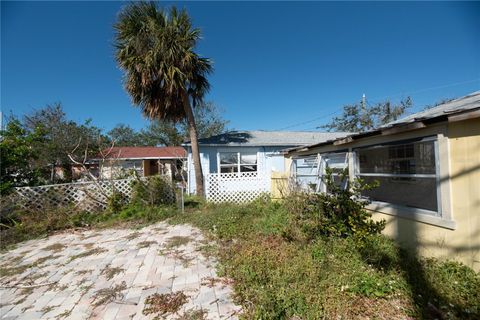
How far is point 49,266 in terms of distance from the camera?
3965 mm

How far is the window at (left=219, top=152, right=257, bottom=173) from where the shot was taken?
37.4 feet

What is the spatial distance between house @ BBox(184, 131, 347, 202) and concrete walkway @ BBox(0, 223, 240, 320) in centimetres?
411

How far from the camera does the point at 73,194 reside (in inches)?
281

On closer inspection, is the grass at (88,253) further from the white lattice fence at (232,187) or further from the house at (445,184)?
the house at (445,184)

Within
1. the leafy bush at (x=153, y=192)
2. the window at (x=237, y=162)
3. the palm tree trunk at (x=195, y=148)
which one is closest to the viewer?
the leafy bush at (x=153, y=192)

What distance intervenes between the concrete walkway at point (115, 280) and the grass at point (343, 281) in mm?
382

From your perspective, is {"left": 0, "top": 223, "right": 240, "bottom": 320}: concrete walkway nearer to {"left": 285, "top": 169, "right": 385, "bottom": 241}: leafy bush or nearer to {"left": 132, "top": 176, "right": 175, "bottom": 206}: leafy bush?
{"left": 285, "top": 169, "right": 385, "bottom": 241}: leafy bush

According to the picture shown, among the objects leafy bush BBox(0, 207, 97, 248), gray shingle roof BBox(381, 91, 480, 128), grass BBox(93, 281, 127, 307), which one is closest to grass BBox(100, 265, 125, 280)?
grass BBox(93, 281, 127, 307)

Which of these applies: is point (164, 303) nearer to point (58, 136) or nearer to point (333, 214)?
point (333, 214)

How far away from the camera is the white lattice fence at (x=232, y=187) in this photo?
9273mm

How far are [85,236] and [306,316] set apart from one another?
5659mm

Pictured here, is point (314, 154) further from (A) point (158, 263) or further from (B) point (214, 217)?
(A) point (158, 263)

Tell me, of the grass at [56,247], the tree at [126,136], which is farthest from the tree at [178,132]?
the grass at [56,247]

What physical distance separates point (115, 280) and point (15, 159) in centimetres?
737
